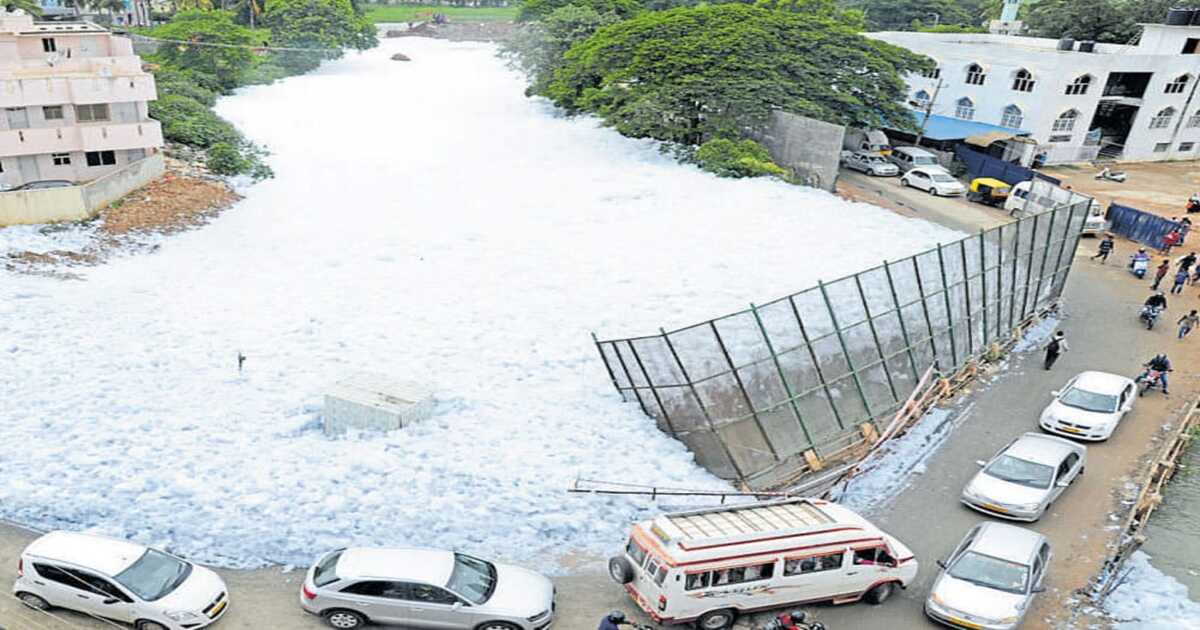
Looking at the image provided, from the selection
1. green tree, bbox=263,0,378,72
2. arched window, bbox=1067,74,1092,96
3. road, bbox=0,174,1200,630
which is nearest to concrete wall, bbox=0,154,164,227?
road, bbox=0,174,1200,630

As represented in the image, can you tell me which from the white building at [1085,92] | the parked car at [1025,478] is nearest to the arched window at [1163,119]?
the white building at [1085,92]

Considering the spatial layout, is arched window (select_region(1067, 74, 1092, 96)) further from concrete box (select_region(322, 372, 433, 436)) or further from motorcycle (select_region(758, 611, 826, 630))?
motorcycle (select_region(758, 611, 826, 630))

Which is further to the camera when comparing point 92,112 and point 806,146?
point 806,146

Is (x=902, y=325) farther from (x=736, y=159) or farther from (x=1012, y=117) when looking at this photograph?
(x=1012, y=117)

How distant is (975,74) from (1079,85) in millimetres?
6015

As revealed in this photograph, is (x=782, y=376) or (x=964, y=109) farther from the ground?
(x=964, y=109)

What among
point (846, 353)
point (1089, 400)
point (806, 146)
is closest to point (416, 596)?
point (846, 353)

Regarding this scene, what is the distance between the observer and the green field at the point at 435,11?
111312 mm

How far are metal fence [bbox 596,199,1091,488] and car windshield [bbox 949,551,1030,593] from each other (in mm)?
4012

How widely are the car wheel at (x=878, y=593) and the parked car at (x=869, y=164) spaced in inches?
1290

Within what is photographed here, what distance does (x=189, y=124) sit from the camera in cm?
3872

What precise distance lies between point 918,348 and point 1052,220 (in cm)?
830

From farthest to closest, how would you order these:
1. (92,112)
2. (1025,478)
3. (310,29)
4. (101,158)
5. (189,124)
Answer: (310,29), (189,124), (101,158), (92,112), (1025,478)

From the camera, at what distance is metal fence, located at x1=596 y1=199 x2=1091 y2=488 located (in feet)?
55.1
